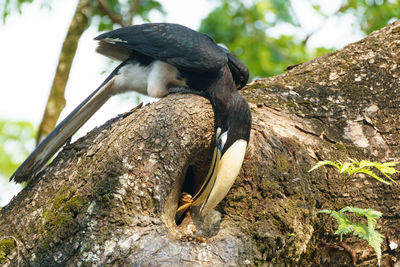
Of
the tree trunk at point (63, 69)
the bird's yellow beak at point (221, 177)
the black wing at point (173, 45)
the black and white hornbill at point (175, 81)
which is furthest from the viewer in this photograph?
the tree trunk at point (63, 69)

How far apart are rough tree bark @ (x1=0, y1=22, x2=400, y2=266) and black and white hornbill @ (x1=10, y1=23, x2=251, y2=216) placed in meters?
0.12

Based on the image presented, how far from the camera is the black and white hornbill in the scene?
257 cm

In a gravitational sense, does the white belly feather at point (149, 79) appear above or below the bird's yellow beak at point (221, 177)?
above

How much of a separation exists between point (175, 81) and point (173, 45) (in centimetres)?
26

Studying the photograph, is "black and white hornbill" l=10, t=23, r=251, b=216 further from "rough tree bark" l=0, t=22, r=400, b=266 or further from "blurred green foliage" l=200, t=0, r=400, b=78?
"blurred green foliage" l=200, t=0, r=400, b=78

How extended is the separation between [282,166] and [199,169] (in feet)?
1.77

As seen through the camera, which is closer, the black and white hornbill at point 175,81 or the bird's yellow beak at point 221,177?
the bird's yellow beak at point 221,177

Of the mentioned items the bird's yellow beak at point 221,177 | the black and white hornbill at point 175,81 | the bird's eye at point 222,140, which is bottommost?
the bird's yellow beak at point 221,177

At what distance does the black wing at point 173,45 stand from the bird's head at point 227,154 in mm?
493

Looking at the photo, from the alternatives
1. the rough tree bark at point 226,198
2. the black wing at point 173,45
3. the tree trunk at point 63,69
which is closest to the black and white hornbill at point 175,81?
the black wing at point 173,45

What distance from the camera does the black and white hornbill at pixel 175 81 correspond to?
257 cm

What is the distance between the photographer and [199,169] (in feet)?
9.30

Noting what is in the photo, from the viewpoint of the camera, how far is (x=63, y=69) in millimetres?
4410

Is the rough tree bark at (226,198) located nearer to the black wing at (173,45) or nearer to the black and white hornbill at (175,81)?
the black and white hornbill at (175,81)
